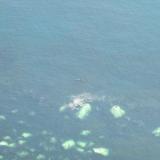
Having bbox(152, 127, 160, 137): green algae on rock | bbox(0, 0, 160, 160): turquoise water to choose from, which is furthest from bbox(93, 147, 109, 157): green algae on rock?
bbox(152, 127, 160, 137): green algae on rock

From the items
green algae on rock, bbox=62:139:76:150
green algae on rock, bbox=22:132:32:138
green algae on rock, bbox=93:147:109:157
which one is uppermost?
green algae on rock, bbox=22:132:32:138

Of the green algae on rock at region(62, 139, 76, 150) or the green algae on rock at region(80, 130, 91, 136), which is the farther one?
the green algae on rock at region(80, 130, 91, 136)

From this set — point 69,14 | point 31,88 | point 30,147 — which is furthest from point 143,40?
point 30,147

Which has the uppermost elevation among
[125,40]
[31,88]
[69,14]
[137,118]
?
[69,14]

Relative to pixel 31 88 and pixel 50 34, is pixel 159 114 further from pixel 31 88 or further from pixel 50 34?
pixel 50 34

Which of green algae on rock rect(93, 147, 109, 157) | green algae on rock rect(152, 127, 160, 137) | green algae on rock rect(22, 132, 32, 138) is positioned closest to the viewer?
green algae on rock rect(93, 147, 109, 157)

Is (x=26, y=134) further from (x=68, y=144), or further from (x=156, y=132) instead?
(x=156, y=132)

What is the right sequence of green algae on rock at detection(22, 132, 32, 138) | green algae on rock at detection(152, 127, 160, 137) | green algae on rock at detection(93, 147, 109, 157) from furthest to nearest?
green algae on rock at detection(152, 127, 160, 137) < green algae on rock at detection(22, 132, 32, 138) < green algae on rock at detection(93, 147, 109, 157)

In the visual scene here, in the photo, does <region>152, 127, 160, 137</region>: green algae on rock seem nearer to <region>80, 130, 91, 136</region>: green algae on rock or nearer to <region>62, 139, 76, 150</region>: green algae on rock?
<region>80, 130, 91, 136</region>: green algae on rock

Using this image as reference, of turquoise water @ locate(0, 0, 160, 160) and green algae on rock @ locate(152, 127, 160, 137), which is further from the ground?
turquoise water @ locate(0, 0, 160, 160)
